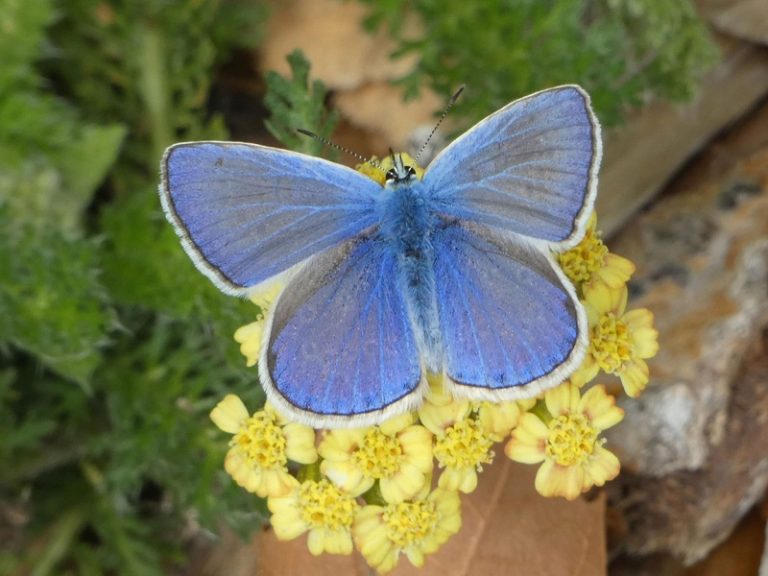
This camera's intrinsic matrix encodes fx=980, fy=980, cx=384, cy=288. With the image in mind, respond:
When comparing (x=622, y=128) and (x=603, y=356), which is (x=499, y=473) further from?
(x=622, y=128)

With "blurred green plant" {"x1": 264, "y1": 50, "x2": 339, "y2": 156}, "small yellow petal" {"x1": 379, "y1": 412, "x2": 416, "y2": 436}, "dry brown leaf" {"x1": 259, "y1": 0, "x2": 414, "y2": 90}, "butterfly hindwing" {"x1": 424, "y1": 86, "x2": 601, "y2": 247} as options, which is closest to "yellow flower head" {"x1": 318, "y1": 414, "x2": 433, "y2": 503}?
"small yellow petal" {"x1": 379, "y1": 412, "x2": 416, "y2": 436}

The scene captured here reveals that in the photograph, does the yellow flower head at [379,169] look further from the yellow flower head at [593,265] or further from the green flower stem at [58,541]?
the green flower stem at [58,541]

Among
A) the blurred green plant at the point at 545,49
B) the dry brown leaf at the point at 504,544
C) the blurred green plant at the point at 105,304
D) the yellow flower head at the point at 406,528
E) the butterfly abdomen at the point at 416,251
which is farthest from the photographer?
the blurred green plant at the point at 545,49

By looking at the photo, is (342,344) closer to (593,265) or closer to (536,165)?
(536,165)

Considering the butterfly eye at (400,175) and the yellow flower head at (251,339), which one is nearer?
the butterfly eye at (400,175)

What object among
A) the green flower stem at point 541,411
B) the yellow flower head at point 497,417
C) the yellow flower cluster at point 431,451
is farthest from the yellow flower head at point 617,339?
the yellow flower head at point 497,417

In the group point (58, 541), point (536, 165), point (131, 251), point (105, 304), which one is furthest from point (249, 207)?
point (58, 541)

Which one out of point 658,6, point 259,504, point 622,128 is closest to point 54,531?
point 259,504

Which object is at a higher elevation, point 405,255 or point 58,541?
point 405,255
